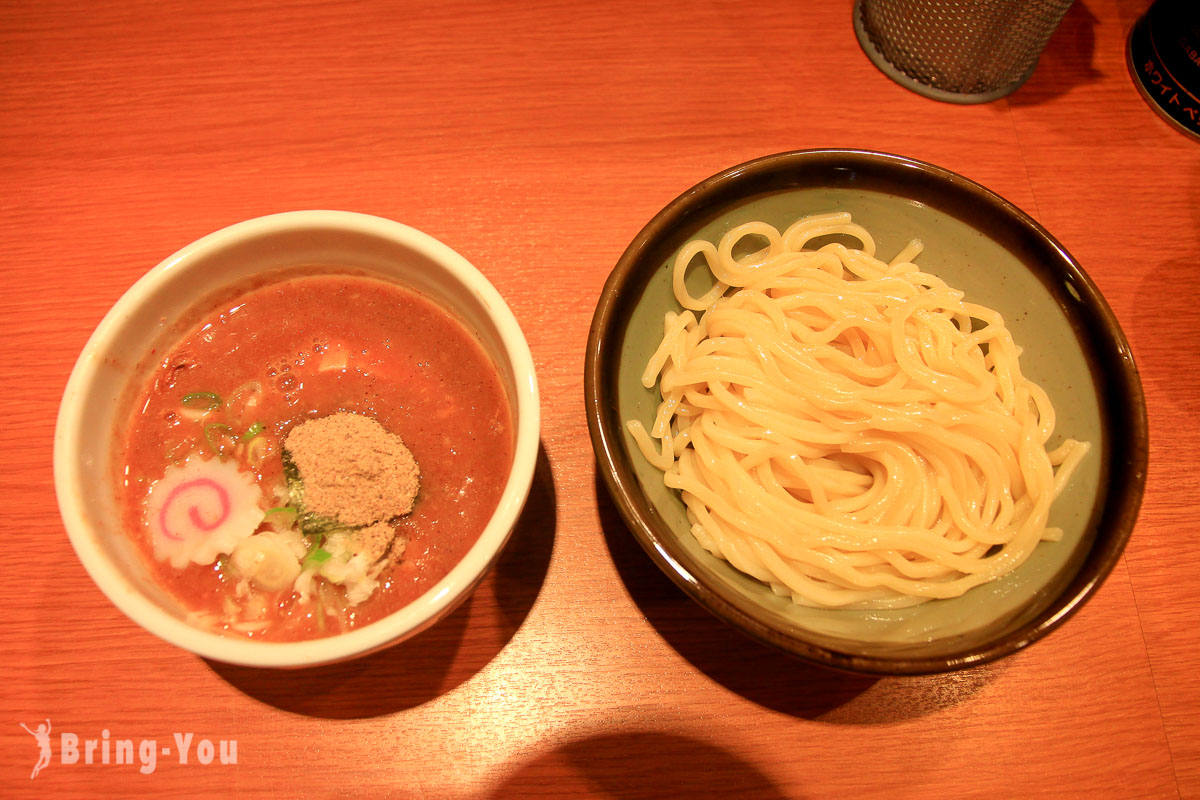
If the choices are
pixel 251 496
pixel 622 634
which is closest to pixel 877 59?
pixel 622 634

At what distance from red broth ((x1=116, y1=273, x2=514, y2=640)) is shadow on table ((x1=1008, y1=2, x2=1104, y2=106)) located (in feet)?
6.84

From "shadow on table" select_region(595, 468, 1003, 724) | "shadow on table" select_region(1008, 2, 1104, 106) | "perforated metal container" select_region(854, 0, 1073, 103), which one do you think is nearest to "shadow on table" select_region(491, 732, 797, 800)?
"shadow on table" select_region(595, 468, 1003, 724)

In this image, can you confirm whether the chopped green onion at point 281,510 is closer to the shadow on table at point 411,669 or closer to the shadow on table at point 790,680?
the shadow on table at point 411,669

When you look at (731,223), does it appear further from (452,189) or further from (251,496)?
(251,496)

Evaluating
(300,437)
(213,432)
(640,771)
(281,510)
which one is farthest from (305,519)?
(640,771)

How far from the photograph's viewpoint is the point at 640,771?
58.3 inches

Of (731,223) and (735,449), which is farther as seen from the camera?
(731,223)

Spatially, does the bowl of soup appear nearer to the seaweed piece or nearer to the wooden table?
the seaweed piece

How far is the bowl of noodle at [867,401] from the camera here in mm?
1417

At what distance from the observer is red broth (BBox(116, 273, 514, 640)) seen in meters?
1.26

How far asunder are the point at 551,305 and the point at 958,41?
1513mm

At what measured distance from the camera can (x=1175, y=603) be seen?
1.68 m

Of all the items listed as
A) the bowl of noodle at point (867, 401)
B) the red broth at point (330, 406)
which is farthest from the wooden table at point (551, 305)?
the red broth at point (330, 406)

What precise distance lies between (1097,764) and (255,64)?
2976 mm
